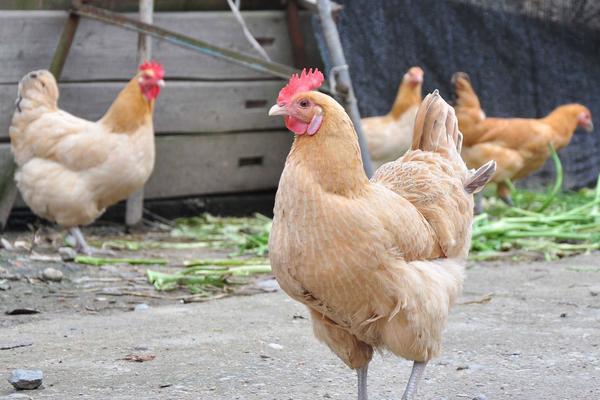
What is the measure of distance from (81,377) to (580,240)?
3.95 metres

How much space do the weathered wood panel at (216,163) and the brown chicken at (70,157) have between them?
107 cm

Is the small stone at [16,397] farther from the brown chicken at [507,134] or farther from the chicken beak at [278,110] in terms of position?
the brown chicken at [507,134]

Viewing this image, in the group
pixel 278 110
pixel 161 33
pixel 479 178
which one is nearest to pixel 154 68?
pixel 161 33

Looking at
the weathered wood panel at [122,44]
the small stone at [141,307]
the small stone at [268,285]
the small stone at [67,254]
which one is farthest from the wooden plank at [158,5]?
the small stone at [141,307]

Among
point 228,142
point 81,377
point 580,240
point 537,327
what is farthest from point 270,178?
point 81,377

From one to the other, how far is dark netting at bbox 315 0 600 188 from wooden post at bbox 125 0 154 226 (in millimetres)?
1620

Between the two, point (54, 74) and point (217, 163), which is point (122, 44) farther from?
point (217, 163)

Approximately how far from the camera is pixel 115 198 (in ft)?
20.4

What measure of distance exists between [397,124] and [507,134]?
904 mm

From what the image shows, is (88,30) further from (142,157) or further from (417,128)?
(417,128)

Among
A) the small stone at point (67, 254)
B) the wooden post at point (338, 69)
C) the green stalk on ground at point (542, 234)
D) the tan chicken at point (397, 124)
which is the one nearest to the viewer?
the small stone at point (67, 254)

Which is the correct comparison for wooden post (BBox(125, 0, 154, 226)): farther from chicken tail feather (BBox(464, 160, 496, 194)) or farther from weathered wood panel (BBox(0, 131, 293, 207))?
chicken tail feather (BBox(464, 160, 496, 194))

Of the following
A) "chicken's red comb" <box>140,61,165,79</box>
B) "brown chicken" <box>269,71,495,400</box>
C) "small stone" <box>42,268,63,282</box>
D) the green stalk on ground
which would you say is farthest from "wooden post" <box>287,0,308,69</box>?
"brown chicken" <box>269,71,495,400</box>

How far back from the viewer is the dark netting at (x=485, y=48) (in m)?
7.53
